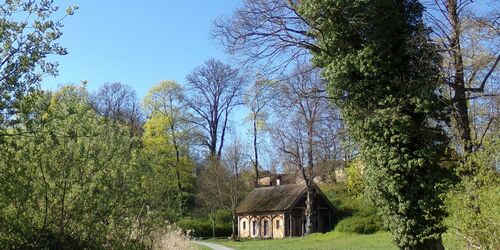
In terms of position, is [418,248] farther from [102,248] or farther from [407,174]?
[102,248]

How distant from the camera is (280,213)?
168ft

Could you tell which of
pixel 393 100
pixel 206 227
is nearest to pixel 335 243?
pixel 393 100

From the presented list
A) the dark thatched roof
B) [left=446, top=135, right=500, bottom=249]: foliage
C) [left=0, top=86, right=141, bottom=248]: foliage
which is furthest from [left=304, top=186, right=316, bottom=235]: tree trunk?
[left=0, top=86, right=141, bottom=248]: foliage

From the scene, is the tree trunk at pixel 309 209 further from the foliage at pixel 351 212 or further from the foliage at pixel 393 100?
the foliage at pixel 393 100

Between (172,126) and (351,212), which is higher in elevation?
(172,126)

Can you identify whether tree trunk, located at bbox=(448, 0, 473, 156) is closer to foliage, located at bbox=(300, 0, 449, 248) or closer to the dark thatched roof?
foliage, located at bbox=(300, 0, 449, 248)

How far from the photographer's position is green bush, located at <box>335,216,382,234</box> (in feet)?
141

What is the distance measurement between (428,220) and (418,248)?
1036 millimetres

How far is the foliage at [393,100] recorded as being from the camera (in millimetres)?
15570

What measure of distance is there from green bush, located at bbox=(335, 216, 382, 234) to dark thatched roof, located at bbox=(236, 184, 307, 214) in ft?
23.4

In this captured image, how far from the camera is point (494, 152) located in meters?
10.2

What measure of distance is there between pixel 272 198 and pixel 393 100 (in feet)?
128

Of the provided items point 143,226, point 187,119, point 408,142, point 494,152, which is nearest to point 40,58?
point 143,226

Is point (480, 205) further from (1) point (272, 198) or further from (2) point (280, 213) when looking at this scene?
(1) point (272, 198)
